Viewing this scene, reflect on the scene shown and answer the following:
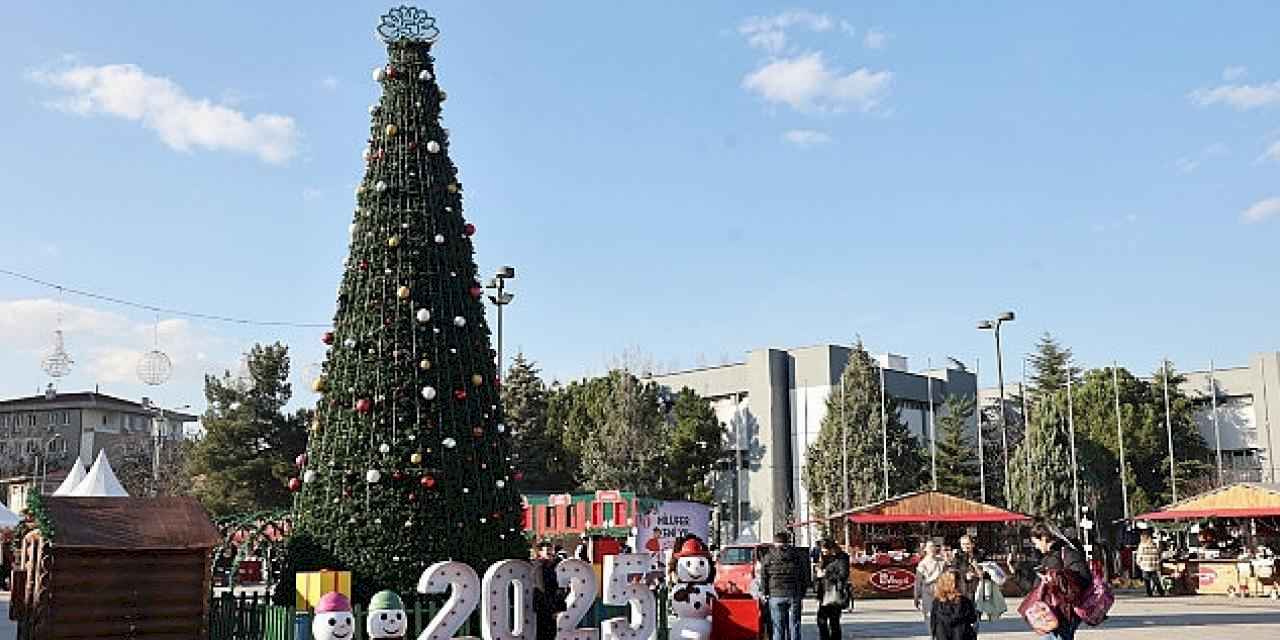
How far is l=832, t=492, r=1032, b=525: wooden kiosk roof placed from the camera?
3161 centimetres

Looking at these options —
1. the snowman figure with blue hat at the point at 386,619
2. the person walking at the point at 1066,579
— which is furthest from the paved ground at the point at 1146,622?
the snowman figure with blue hat at the point at 386,619

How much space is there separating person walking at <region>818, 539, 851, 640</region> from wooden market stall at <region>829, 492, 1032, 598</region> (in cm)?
1295

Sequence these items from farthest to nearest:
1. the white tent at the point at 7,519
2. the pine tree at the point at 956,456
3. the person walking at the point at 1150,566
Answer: the pine tree at the point at 956,456 < the person walking at the point at 1150,566 < the white tent at the point at 7,519

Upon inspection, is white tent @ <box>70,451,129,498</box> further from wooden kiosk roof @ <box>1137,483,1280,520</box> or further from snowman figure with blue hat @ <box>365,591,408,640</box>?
wooden kiosk roof @ <box>1137,483,1280,520</box>

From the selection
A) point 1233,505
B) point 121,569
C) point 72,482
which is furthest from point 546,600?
point 72,482

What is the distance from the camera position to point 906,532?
3594 centimetres

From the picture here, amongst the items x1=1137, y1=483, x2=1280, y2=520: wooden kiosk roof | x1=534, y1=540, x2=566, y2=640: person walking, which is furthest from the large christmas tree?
x1=1137, y1=483, x2=1280, y2=520: wooden kiosk roof

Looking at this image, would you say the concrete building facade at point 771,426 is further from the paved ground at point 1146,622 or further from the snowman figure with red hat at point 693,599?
the snowman figure with red hat at point 693,599

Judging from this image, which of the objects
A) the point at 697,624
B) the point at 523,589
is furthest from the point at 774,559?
the point at 523,589

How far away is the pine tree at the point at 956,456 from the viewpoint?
55.5m

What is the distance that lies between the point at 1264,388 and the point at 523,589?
183 feet

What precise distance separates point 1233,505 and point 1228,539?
3.34 meters

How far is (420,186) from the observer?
15609 millimetres

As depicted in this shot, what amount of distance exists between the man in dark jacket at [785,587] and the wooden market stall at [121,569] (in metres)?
6.52
